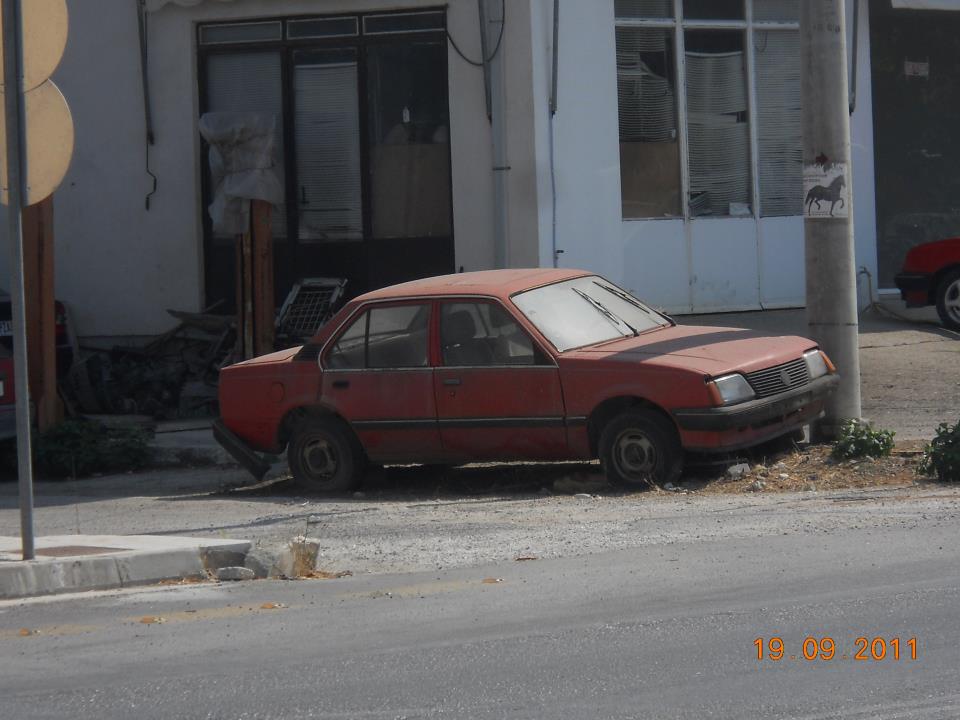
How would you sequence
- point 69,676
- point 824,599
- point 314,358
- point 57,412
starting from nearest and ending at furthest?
point 69,676
point 824,599
point 314,358
point 57,412

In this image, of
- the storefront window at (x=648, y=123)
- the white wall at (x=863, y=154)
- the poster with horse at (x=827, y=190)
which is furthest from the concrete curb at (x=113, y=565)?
the white wall at (x=863, y=154)

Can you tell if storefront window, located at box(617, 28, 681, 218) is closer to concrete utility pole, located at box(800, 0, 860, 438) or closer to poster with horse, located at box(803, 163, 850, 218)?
concrete utility pole, located at box(800, 0, 860, 438)

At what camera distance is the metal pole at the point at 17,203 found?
23.8ft

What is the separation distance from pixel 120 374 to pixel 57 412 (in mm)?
1871

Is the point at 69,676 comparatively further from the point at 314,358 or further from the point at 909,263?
the point at 909,263

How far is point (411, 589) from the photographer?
22.6ft

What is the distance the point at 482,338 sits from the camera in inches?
396

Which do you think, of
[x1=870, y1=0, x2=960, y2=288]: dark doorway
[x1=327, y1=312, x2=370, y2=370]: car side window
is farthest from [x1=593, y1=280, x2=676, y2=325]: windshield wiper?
[x1=870, y1=0, x2=960, y2=288]: dark doorway

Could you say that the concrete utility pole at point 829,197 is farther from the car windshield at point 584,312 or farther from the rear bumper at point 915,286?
the rear bumper at point 915,286

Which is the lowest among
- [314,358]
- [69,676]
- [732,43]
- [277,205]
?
[69,676]

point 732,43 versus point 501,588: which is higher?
point 732,43

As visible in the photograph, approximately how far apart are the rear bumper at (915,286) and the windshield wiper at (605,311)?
21.5 ft

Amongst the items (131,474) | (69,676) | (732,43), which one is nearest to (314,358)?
(131,474)

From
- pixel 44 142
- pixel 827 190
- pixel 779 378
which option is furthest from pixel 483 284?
pixel 44 142
